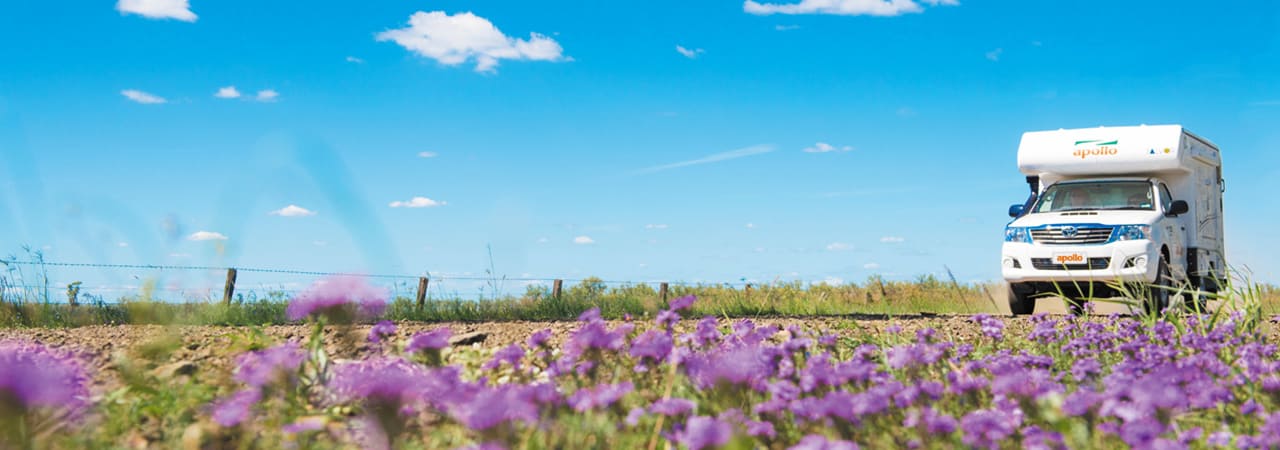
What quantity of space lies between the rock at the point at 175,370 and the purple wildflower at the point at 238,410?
54.2 inches

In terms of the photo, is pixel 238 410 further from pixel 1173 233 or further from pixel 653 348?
pixel 1173 233

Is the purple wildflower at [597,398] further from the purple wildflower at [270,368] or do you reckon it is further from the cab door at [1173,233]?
the cab door at [1173,233]

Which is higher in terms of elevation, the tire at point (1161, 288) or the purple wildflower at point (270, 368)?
the tire at point (1161, 288)

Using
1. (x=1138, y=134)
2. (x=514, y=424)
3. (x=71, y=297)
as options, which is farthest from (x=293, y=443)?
(x=1138, y=134)

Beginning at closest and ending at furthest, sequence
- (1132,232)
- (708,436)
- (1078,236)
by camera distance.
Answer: (708,436)
(1132,232)
(1078,236)

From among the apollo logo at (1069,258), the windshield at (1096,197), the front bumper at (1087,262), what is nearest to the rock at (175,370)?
the front bumper at (1087,262)

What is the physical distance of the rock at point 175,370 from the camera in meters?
4.98

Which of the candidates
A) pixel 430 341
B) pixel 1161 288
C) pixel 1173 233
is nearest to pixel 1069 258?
pixel 1161 288

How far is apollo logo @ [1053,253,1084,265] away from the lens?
45.1ft

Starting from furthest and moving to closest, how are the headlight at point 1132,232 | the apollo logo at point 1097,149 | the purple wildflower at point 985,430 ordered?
the apollo logo at point 1097,149 → the headlight at point 1132,232 → the purple wildflower at point 985,430

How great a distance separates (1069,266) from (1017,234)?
0.80 meters

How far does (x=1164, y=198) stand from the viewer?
1483 cm

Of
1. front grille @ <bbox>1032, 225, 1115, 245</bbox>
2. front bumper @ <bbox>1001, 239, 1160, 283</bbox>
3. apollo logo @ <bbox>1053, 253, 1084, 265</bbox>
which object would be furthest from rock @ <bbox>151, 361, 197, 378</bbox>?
front grille @ <bbox>1032, 225, 1115, 245</bbox>

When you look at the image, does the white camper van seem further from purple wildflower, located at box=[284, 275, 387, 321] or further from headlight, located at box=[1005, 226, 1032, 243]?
purple wildflower, located at box=[284, 275, 387, 321]
